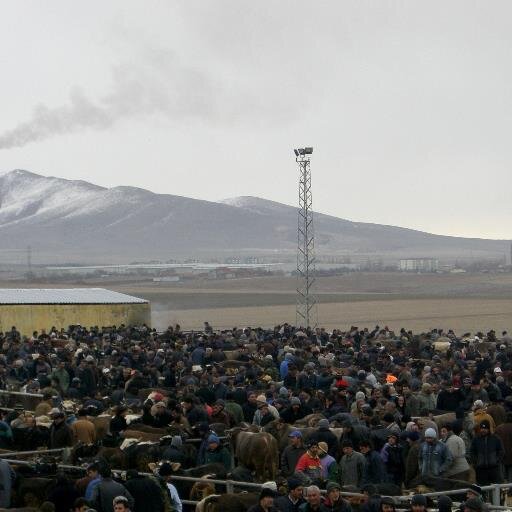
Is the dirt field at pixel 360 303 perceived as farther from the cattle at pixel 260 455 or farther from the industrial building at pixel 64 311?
the cattle at pixel 260 455

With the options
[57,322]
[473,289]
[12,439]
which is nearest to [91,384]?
[12,439]

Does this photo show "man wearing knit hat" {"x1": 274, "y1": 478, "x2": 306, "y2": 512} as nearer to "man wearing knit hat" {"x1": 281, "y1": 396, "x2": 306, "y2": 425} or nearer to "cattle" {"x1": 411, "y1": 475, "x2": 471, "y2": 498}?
"cattle" {"x1": 411, "y1": 475, "x2": 471, "y2": 498}

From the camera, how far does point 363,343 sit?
32.9 m

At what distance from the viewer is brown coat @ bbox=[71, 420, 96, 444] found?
16984 millimetres

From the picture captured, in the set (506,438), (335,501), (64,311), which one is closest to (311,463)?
(335,501)

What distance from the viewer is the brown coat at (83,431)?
17.0 meters

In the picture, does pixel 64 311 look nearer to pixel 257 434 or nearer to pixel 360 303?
pixel 257 434

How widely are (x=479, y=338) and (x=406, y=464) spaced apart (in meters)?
19.9

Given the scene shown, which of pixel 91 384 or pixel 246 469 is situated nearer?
pixel 246 469

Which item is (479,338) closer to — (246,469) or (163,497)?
(246,469)

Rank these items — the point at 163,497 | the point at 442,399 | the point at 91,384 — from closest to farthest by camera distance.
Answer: the point at 163,497, the point at 442,399, the point at 91,384

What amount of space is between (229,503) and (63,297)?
3724cm

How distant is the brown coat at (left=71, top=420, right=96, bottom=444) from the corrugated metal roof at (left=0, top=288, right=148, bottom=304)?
97.2 ft

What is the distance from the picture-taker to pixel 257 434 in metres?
15.9
